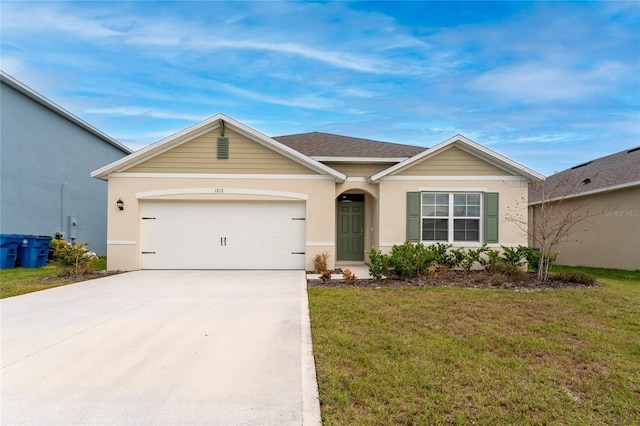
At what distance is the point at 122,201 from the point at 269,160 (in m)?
4.62

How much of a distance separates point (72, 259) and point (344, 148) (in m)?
Result: 9.09

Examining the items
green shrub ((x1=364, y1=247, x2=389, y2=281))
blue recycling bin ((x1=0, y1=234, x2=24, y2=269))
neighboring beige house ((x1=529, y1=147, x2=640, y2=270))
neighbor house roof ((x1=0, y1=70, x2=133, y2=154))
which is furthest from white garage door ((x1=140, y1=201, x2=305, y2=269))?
neighboring beige house ((x1=529, y1=147, x2=640, y2=270))

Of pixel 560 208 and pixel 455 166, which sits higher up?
pixel 455 166

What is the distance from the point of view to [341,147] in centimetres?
1383

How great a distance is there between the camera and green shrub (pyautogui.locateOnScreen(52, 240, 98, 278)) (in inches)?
392

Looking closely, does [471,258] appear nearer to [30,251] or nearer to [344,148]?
[344,148]

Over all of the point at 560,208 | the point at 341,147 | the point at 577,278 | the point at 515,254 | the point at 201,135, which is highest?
the point at 341,147

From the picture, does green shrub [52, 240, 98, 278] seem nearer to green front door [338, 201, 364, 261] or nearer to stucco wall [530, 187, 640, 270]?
green front door [338, 201, 364, 261]

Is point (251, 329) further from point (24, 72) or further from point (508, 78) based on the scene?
point (24, 72)

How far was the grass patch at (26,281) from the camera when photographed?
8.13m

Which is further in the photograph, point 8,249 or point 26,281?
point 8,249

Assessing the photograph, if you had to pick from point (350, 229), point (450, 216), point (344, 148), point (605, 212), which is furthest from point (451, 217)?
point (605, 212)

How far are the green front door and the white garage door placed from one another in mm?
2118

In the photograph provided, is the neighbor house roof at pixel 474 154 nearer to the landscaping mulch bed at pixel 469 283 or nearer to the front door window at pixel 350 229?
the front door window at pixel 350 229
